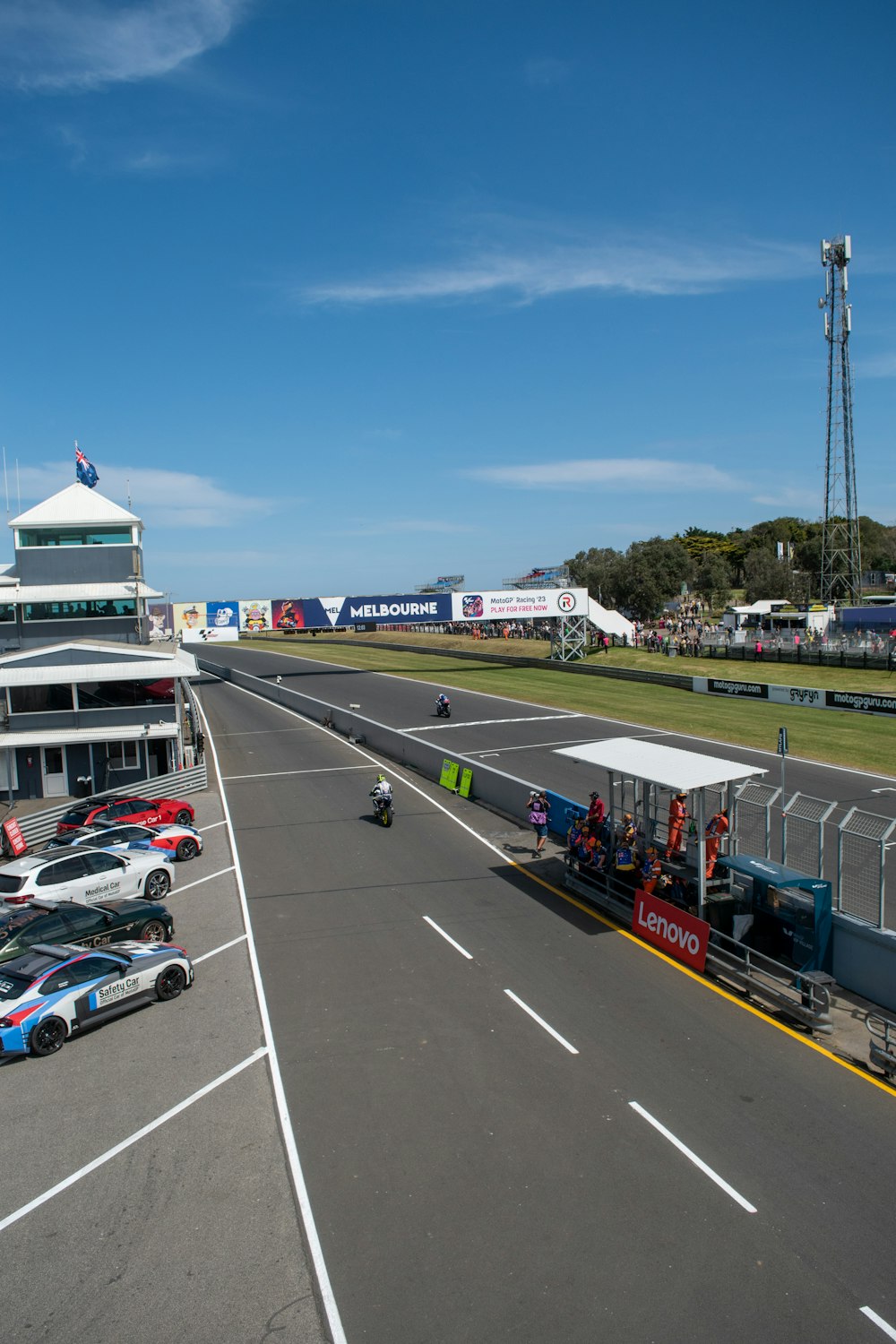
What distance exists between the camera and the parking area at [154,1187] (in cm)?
713

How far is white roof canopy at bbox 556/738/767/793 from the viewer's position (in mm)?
15094

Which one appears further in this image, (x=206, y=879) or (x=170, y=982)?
(x=206, y=879)

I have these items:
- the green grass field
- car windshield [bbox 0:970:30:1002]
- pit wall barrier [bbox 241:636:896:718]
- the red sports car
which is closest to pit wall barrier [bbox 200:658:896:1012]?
the red sports car

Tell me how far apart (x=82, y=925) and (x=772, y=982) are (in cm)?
1139

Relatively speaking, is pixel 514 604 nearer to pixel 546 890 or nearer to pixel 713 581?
pixel 546 890

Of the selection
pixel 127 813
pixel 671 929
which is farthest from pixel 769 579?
pixel 671 929

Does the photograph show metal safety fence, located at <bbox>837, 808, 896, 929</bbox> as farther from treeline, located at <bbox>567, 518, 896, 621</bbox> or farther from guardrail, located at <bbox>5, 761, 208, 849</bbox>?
treeline, located at <bbox>567, 518, 896, 621</bbox>

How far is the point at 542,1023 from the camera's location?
12.1m

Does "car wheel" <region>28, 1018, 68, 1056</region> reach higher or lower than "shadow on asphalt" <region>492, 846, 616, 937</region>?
higher

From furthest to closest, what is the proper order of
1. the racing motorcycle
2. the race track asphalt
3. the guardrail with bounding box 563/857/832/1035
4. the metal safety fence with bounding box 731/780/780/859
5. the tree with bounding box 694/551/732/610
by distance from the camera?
the tree with bounding box 694/551/732/610, the racing motorcycle, the metal safety fence with bounding box 731/780/780/859, the guardrail with bounding box 563/857/832/1035, the race track asphalt

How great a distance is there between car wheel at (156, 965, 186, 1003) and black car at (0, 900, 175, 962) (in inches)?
84.8

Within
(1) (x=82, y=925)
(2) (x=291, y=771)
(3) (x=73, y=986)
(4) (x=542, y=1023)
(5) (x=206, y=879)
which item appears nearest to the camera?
(4) (x=542, y=1023)

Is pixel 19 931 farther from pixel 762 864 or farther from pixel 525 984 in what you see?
pixel 762 864

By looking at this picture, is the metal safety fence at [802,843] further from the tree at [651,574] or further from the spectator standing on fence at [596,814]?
the tree at [651,574]
